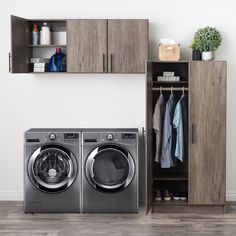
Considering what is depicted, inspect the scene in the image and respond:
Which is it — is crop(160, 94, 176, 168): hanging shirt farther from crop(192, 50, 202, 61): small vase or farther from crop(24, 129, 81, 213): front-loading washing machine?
crop(24, 129, 81, 213): front-loading washing machine

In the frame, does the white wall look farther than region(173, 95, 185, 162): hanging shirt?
Yes

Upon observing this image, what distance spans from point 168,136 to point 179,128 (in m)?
0.13

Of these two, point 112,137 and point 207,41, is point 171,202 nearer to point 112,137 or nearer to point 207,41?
point 112,137

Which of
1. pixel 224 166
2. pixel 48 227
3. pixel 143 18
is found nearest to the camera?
pixel 48 227

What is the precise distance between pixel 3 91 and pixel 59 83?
0.60 meters

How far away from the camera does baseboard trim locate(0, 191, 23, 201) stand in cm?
568

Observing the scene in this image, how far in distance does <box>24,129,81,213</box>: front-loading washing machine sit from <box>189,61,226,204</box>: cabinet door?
1.13 m

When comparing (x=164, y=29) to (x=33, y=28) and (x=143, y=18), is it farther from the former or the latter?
(x=33, y=28)

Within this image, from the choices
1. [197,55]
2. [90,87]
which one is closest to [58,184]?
[90,87]

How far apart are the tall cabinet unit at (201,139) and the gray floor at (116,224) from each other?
15cm

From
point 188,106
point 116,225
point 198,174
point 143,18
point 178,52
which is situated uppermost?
point 143,18

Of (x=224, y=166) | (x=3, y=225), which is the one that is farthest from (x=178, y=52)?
(x=3, y=225)

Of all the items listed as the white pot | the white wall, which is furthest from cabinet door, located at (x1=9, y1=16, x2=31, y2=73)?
the white pot

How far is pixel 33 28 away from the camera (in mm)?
5438
